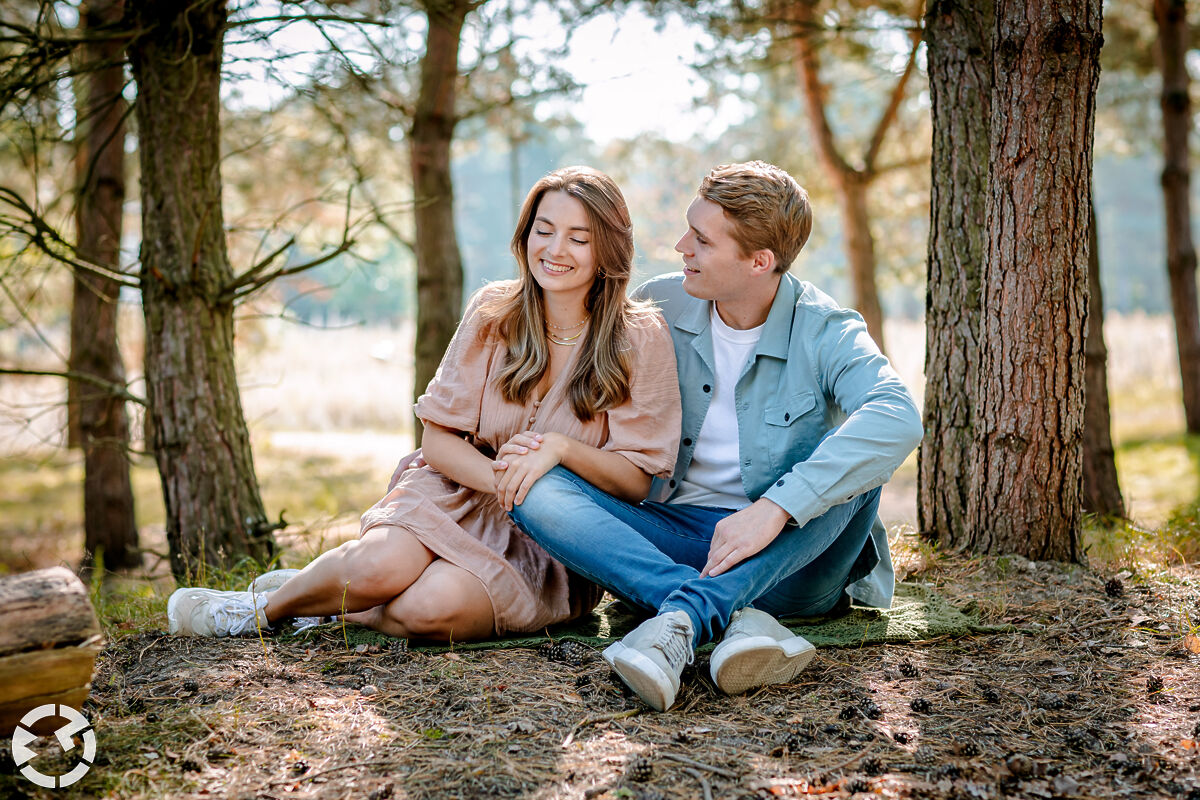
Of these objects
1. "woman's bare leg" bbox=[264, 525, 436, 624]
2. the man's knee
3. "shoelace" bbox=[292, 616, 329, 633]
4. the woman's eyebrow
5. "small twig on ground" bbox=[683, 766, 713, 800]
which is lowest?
"small twig on ground" bbox=[683, 766, 713, 800]

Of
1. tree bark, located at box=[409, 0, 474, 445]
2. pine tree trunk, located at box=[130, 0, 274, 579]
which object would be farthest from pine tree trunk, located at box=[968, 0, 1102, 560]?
tree bark, located at box=[409, 0, 474, 445]

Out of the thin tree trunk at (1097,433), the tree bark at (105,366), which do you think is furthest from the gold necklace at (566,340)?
the tree bark at (105,366)

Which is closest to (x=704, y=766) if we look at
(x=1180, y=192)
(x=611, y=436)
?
(x=611, y=436)

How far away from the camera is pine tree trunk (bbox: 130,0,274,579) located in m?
3.77

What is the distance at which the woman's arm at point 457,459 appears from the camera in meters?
2.77

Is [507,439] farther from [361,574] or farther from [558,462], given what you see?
[361,574]

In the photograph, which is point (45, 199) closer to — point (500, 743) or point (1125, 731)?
point (500, 743)

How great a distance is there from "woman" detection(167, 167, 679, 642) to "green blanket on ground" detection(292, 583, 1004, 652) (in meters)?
0.05

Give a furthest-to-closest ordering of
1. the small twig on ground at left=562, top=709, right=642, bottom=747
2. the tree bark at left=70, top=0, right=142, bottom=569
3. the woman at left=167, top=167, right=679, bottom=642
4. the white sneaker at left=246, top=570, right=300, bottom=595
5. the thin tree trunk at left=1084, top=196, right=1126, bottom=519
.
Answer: the tree bark at left=70, top=0, right=142, bottom=569 → the thin tree trunk at left=1084, top=196, right=1126, bottom=519 → the white sneaker at left=246, top=570, right=300, bottom=595 → the woman at left=167, top=167, right=679, bottom=642 → the small twig on ground at left=562, top=709, right=642, bottom=747

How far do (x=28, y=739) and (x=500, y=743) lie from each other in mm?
1000

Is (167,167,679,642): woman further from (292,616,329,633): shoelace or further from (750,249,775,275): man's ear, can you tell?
Result: (750,249,775,275): man's ear

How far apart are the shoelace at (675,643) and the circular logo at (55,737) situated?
4.16ft

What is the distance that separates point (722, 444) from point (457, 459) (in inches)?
33.2

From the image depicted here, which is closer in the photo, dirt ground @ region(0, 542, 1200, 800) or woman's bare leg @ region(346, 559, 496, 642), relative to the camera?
dirt ground @ region(0, 542, 1200, 800)
